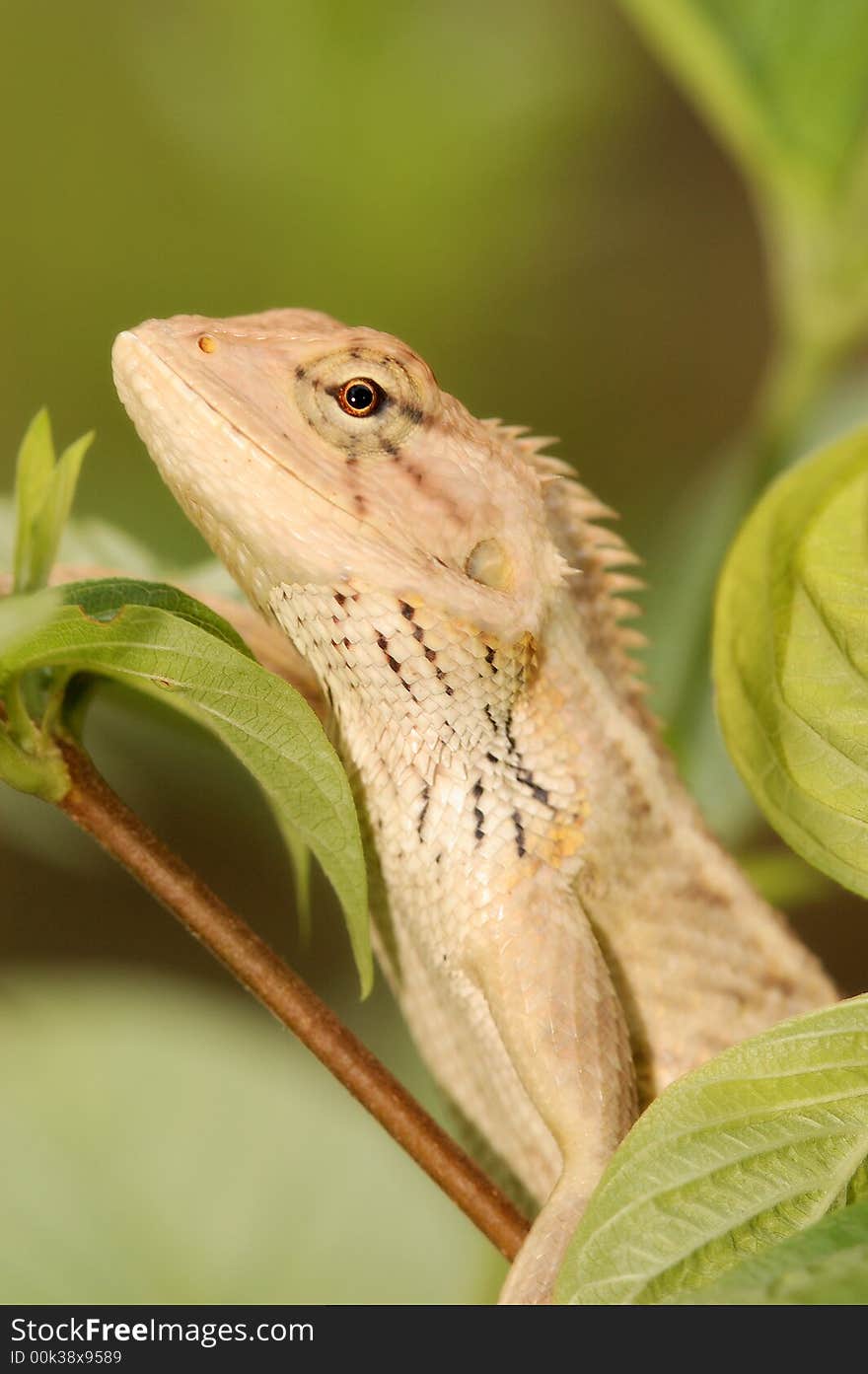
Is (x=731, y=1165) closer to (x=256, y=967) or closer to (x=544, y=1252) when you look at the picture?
(x=544, y=1252)

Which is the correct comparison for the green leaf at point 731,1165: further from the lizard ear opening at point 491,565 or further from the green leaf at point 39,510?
the green leaf at point 39,510

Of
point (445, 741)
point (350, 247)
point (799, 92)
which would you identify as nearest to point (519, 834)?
point (445, 741)

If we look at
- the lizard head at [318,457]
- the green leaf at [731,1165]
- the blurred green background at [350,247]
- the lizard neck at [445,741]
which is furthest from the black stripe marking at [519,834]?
the blurred green background at [350,247]

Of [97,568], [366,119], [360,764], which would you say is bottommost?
[360,764]

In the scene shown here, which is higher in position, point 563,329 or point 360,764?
point 563,329

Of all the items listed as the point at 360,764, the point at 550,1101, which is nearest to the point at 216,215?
the point at 360,764

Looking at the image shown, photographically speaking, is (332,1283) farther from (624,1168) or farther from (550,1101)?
(624,1168)

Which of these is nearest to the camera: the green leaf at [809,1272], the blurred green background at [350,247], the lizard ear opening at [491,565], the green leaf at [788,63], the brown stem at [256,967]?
the green leaf at [809,1272]
